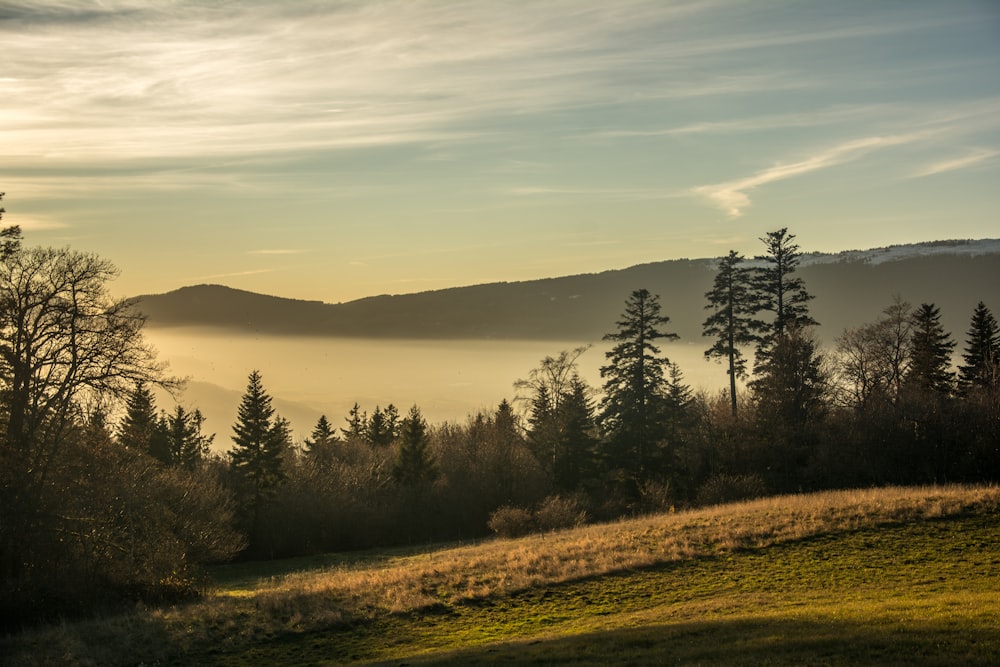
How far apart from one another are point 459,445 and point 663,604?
59968mm

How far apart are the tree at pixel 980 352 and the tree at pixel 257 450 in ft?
174

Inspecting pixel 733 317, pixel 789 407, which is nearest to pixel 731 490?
pixel 789 407

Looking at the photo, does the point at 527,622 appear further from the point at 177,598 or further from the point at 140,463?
the point at 140,463

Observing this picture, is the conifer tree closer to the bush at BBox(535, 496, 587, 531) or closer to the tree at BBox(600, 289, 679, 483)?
the bush at BBox(535, 496, 587, 531)

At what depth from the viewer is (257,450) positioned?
59375mm

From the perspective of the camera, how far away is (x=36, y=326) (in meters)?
26.8

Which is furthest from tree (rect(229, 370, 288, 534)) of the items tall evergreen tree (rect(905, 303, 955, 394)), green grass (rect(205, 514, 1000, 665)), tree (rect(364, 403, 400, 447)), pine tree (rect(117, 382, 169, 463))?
tall evergreen tree (rect(905, 303, 955, 394))

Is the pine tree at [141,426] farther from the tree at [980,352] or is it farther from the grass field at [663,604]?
the tree at [980,352]

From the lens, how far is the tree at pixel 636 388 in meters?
50.3

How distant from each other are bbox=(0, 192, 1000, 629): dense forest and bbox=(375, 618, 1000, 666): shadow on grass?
51.0 feet

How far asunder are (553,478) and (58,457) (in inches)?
1503

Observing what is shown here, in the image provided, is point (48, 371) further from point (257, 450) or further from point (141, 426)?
point (257, 450)

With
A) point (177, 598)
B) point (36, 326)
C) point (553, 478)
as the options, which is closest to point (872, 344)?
point (553, 478)

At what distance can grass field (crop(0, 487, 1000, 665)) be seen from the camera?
14.9m
